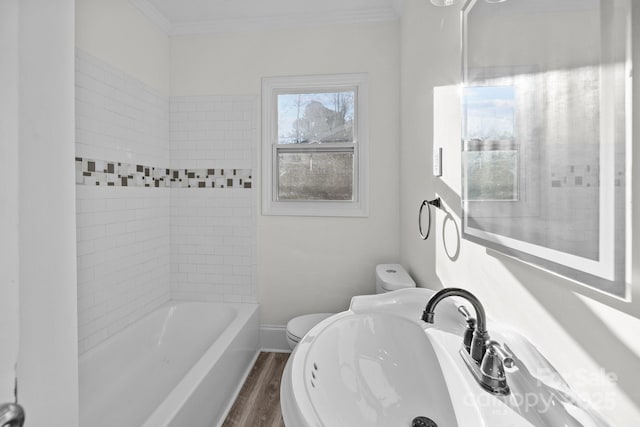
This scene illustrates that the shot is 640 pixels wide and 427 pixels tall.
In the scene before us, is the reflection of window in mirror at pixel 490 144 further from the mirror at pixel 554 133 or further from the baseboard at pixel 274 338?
the baseboard at pixel 274 338

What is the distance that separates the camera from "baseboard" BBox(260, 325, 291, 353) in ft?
8.34

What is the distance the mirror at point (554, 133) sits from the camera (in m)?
0.54

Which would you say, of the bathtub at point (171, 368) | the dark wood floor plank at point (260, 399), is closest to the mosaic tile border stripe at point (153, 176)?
the bathtub at point (171, 368)

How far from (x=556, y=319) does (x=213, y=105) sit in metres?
2.55

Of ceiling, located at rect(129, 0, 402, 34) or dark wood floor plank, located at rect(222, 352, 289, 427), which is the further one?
ceiling, located at rect(129, 0, 402, 34)

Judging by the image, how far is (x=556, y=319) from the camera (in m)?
0.70

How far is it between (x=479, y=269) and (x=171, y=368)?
2.06m

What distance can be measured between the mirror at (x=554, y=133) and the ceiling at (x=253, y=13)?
61.0 inches

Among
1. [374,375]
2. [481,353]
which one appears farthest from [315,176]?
[481,353]

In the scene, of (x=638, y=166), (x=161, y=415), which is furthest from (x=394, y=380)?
(x=161, y=415)

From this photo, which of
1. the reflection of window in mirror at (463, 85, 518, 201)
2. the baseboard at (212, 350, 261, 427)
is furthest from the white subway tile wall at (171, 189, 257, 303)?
the reflection of window in mirror at (463, 85, 518, 201)

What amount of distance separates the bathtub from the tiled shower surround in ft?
0.37

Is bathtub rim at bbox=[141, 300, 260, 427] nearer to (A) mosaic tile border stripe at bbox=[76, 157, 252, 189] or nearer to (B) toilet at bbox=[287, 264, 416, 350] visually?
(B) toilet at bbox=[287, 264, 416, 350]

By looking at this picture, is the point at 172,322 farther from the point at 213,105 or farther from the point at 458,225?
the point at 458,225
